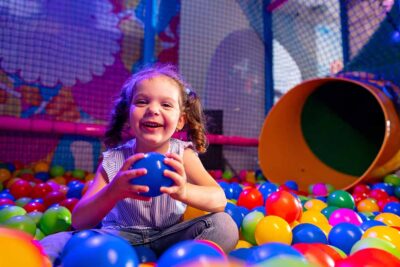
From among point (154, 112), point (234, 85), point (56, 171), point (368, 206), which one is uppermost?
point (234, 85)

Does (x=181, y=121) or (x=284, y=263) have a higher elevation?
(x=181, y=121)

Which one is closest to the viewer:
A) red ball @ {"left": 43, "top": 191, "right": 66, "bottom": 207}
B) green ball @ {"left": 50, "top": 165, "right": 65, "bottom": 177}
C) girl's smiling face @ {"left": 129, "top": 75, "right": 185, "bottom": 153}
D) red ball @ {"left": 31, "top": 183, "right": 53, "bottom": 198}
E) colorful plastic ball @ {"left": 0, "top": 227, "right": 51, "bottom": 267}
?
colorful plastic ball @ {"left": 0, "top": 227, "right": 51, "bottom": 267}

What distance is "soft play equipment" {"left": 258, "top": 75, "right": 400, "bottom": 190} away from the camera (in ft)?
6.62

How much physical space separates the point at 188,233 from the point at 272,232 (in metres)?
0.20

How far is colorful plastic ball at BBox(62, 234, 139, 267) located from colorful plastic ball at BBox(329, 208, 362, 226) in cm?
72

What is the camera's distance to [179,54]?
8.05ft

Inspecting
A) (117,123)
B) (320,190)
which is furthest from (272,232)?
(320,190)

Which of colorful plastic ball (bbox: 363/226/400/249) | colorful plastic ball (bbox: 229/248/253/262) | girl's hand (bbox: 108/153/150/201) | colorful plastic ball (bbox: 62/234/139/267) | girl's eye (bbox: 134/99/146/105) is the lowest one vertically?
colorful plastic ball (bbox: 229/248/253/262)

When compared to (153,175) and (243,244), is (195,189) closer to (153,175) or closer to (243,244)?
(153,175)

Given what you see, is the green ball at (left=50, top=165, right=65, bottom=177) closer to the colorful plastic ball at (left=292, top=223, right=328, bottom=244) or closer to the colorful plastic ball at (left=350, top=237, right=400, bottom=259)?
the colorful plastic ball at (left=292, top=223, right=328, bottom=244)

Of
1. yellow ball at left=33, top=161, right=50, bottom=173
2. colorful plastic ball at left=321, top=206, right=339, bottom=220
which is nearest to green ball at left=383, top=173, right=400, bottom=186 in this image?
colorful plastic ball at left=321, top=206, right=339, bottom=220

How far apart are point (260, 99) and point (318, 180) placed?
2.84 ft

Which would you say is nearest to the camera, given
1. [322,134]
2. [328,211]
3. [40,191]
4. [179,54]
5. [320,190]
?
[328,211]

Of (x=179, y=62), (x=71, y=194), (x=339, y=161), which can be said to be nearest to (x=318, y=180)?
(x=339, y=161)
